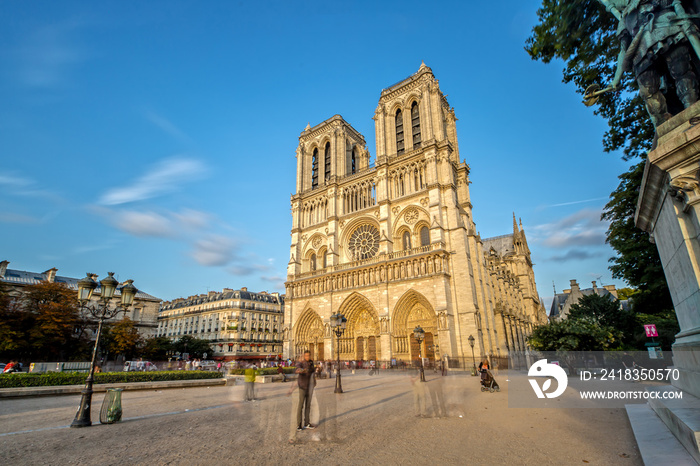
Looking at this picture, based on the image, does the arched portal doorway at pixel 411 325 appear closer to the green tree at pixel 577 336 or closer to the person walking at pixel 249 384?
the green tree at pixel 577 336

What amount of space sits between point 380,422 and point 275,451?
9.36ft

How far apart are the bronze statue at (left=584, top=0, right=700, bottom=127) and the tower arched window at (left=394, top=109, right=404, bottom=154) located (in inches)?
Answer: 1185

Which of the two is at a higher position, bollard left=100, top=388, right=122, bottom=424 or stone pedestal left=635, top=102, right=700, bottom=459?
stone pedestal left=635, top=102, right=700, bottom=459

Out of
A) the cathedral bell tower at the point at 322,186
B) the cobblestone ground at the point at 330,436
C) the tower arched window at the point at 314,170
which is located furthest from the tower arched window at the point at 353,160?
the cobblestone ground at the point at 330,436

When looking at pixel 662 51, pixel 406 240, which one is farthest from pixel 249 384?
pixel 406 240

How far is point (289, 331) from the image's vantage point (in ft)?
109

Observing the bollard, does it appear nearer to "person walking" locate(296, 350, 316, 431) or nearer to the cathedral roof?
"person walking" locate(296, 350, 316, 431)

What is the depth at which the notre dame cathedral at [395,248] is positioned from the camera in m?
26.5

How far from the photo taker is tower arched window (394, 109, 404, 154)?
1346 inches

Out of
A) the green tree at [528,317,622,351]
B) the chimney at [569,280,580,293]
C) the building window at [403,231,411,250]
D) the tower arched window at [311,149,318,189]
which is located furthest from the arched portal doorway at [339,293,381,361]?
the chimney at [569,280,580,293]

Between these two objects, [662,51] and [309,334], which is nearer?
[662,51]

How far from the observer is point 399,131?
114 ft

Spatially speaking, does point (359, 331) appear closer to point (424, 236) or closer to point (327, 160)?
point (424, 236)

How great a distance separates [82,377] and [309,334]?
68.6 ft
